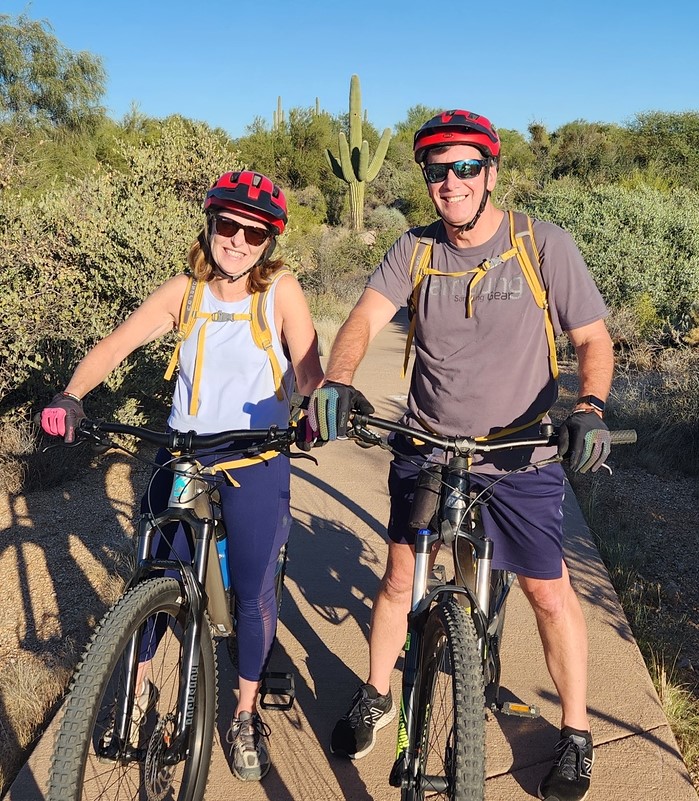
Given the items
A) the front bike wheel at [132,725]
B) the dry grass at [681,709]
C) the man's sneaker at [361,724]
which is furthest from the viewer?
the dry grass at [681,709]

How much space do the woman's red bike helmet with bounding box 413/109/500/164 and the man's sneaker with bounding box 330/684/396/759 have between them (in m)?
1.98

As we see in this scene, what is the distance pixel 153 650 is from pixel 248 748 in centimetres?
53

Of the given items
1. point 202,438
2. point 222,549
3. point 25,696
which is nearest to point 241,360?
point 202,438

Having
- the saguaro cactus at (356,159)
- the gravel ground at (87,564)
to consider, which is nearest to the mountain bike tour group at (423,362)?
the gravel ground at (87,564)

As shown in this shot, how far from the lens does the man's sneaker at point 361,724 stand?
2771 millimetres

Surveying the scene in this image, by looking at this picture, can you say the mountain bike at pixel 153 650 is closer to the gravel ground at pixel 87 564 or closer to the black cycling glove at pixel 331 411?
the black cycling glove at pixel 331 411

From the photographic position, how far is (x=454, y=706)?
6.38 feet

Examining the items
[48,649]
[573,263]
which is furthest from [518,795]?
[48,649]

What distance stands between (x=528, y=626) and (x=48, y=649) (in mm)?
2326

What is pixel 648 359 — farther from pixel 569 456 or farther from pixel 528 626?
pixel 569 456

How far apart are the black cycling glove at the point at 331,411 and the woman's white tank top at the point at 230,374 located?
0.47 metres

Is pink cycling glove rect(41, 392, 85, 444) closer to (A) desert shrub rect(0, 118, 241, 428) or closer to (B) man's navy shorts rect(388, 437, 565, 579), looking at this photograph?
(B) man's navy shorts rect(388, 437, 565, 579)

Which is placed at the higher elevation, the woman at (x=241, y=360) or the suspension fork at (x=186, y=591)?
the woman at (x=241, y=360)

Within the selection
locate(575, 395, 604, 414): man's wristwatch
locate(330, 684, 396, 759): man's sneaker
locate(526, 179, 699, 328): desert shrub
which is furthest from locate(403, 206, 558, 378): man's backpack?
locate(526, 179, 699, 328): desert shrub
